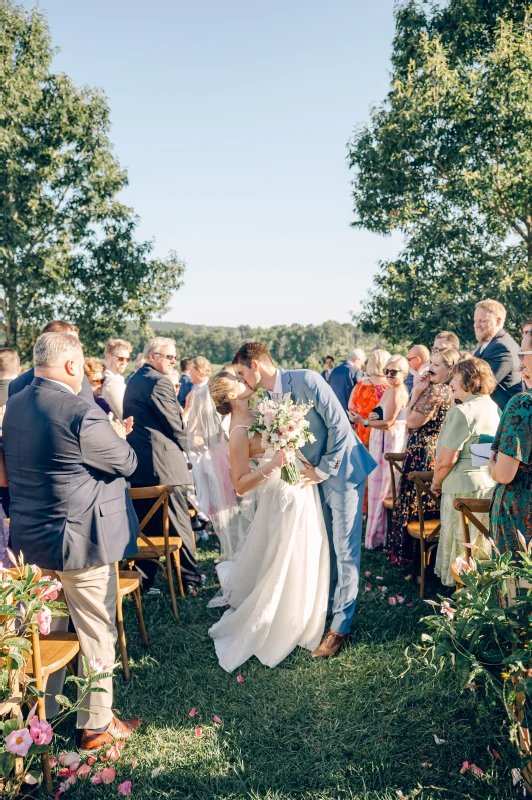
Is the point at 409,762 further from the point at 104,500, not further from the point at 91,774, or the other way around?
the point at 104,500

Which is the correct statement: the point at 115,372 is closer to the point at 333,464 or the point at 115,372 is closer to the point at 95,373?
the point at 95,373

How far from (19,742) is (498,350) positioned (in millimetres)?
5455

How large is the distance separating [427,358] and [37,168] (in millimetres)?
13843

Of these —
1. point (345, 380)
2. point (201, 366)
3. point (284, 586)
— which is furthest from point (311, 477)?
point (345, 380)

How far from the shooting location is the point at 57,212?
1673 centimetres

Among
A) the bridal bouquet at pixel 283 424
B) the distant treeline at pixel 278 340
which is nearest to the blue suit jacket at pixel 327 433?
the bridal bouquet at pixel 283 424

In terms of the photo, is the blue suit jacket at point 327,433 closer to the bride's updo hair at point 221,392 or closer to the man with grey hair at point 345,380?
the bride's updo hair at point 221,392

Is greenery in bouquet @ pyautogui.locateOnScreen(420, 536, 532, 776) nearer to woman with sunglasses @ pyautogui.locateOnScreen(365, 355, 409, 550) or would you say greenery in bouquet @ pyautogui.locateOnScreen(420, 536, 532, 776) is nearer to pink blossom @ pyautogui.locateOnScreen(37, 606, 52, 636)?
pink blossom @ pyautogui.locateOnScreen(37, 606, 52, 636)

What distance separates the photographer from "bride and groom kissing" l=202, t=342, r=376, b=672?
13.4ft

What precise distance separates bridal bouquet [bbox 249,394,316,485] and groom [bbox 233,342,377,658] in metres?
0.13

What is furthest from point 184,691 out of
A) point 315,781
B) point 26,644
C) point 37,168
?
point 37,168

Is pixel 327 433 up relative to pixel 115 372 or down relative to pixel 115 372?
down

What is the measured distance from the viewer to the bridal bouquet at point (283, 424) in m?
3.91

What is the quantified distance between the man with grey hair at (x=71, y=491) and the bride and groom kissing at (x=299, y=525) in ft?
3.83
